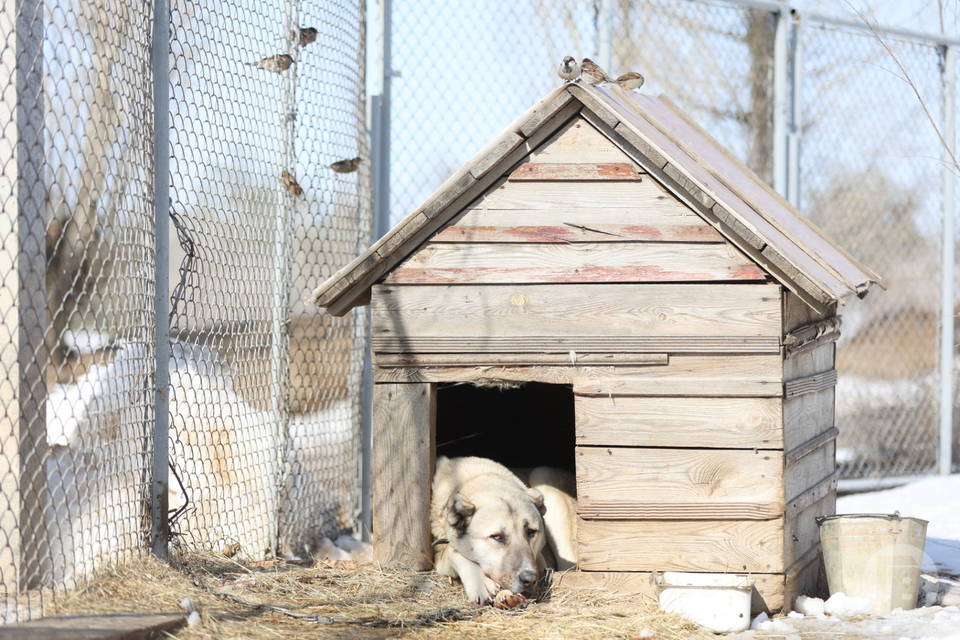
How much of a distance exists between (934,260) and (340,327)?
5.81 metres

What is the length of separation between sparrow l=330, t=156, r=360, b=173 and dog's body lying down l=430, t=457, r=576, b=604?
2.38 m

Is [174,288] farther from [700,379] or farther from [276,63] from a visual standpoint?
[700,379]

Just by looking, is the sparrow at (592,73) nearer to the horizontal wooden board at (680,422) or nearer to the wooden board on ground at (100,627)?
the horizontal wooden board at (680,422)

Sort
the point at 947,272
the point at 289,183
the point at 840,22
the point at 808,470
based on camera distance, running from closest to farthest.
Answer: the point at 808,470, the point at 289,183, the point at 840,22, the point at 947,272

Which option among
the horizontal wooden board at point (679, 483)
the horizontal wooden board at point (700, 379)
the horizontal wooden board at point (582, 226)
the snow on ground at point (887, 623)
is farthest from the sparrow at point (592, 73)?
the snow on ground at point (887, 623)

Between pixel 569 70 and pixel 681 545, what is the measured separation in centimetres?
221

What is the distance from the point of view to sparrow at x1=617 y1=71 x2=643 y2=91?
20.4 feet

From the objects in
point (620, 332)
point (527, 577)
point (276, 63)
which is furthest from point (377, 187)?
point (527, 577)

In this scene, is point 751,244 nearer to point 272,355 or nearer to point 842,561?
point 842,561

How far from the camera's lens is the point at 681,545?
507 cm

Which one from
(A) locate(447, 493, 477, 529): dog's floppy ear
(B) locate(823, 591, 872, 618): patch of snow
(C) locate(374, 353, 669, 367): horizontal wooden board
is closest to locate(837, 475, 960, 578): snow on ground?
(B) locate(823, 591, 872, 618): patch of snow

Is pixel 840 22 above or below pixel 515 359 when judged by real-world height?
above

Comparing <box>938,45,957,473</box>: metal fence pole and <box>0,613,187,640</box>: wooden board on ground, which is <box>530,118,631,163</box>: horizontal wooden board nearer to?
<box>0,613,187,640</box>: wooden board on ground

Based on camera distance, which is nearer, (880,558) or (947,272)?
(880,558)
